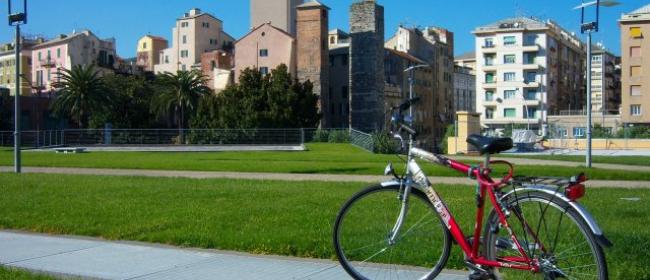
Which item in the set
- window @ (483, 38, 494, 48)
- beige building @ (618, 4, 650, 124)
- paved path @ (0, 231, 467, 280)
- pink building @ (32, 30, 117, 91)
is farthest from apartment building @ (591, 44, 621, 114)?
paved path @ (0, 231, 467, 280)

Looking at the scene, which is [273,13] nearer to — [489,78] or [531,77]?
[489,78]

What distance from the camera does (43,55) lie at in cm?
11500

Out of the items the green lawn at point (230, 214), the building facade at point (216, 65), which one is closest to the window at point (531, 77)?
the building facade at point (216, 65)

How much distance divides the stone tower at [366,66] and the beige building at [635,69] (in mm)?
30176

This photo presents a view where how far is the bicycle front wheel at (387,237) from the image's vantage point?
5707 mm

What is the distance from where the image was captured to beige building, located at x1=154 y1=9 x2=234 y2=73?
389 ft

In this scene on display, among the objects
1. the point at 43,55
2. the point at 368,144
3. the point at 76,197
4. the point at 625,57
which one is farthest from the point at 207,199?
the point at 43,55

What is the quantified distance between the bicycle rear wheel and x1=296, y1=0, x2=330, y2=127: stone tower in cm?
7928

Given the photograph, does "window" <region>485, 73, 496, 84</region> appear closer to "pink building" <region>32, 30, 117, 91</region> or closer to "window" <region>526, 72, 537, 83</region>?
"window" <region>526, 72, 537, 83</region>

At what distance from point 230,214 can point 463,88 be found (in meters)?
143

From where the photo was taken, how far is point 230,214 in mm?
10008

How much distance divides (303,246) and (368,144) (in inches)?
1504

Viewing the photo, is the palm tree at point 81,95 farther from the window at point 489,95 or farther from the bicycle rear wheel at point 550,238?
the bicycle rear wheel at point 550,238

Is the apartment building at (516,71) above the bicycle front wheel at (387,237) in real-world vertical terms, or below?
above
